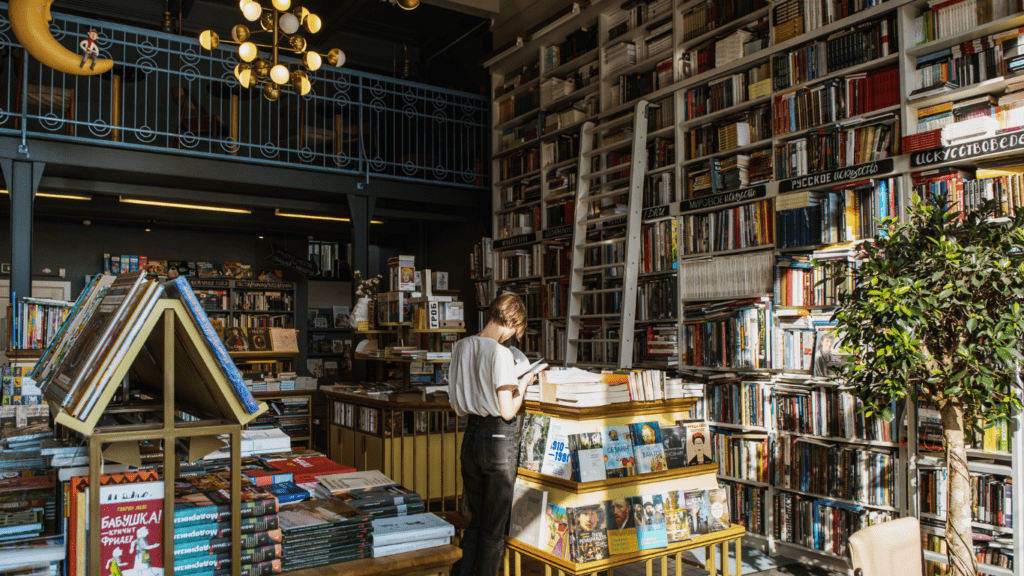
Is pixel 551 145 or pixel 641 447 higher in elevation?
pixel 551 145

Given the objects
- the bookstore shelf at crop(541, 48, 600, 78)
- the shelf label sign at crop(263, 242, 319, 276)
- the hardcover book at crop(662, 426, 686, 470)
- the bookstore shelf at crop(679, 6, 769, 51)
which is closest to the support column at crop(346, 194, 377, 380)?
the bookstore shelf at crop(541, 48, 600, 78)

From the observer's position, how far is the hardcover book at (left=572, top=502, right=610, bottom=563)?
289 cm

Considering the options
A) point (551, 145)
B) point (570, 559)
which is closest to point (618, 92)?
point (551, 145)

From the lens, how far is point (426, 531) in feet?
6.86

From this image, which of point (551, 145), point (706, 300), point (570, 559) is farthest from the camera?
point (551, 145)

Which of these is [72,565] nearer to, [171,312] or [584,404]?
[171,312]

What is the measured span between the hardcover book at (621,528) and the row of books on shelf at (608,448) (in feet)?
0.42

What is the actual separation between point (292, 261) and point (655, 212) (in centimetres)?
677

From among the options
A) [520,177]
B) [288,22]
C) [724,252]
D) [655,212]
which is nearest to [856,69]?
[724,252]

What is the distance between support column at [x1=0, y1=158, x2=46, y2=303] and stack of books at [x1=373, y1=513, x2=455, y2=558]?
5.44 m

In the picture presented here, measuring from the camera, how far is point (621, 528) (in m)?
3.00

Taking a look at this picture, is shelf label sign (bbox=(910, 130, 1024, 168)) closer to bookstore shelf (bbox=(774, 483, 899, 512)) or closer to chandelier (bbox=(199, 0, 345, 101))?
bookstore shelf (bbox=(774, 483, 899, 512))

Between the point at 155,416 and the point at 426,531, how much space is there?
0.97 meters

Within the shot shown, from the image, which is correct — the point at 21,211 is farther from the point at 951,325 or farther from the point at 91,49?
the point at 951,325
